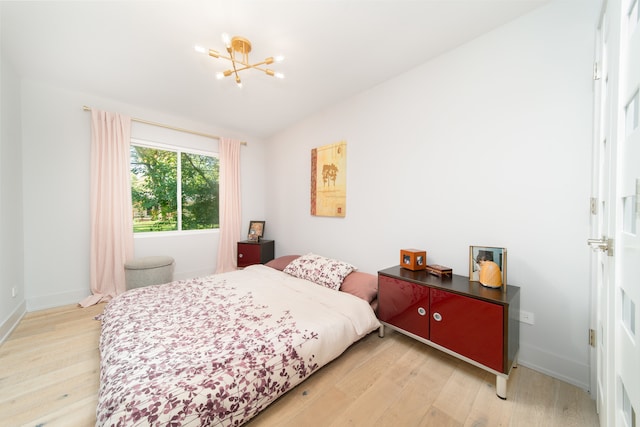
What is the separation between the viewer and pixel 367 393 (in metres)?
1.40

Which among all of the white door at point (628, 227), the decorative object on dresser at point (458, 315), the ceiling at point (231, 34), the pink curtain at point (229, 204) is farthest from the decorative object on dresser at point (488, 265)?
the pink curtain at point (229, 204)

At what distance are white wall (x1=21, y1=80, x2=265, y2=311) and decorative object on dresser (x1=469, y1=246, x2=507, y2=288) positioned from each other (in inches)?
167

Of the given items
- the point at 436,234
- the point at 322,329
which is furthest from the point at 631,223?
the point at 322,329

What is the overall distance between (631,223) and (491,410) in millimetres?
1249

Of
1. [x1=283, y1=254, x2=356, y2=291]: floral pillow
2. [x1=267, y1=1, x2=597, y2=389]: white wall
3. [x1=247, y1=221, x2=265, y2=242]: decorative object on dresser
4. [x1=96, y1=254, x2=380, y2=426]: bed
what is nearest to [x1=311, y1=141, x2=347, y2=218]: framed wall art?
[x1=267, y1=1, x2=597, y2=389]: white wall

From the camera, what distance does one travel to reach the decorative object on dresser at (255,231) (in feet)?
12.9

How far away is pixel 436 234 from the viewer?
6.81 feet

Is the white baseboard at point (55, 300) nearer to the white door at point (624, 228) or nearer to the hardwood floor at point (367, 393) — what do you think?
the hardwood floor at point (367, 393)

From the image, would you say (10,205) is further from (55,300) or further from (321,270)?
(321,270)

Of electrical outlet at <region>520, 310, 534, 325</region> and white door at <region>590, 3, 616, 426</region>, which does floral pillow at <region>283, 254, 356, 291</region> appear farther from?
white door at <region>590, 3, 616, 426</region>

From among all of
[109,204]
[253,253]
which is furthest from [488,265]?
[109,204]

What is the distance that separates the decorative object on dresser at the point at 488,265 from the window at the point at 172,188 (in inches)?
144

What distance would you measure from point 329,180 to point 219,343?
2.21 metres

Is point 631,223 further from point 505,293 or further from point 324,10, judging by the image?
point 324,10
